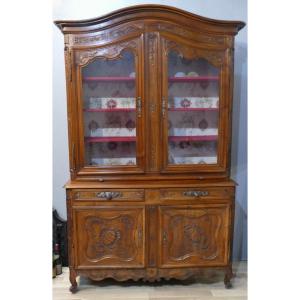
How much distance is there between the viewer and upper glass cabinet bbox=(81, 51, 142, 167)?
6.74 ft

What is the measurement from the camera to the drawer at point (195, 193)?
201 cm

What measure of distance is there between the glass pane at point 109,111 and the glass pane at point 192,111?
0.91 feet

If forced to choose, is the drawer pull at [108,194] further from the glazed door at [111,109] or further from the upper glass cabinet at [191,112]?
the upper glass cabinet at [191,112]

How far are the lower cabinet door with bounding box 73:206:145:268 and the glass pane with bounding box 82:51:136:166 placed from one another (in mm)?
343

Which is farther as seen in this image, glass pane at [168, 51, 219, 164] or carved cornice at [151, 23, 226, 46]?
glass pane at [168, 51, 219, 164]

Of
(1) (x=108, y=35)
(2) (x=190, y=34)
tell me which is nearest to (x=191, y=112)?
(2) (x=190, y=34)

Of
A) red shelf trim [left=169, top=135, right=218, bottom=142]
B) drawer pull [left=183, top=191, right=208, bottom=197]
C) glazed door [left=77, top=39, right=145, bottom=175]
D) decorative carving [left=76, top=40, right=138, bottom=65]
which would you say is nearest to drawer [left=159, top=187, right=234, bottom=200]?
drawer pull [left=183, top=191, right=208, bottom=197]

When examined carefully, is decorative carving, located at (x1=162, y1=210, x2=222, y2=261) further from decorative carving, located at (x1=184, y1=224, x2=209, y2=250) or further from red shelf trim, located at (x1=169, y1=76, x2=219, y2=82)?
red shelf trim, located at (x1=169, y1=76, x2=219, y2=82)

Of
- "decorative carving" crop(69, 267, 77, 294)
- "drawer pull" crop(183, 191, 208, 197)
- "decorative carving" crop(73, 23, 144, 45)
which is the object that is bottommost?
"decorative carving" crop(69, 267, 77, 294)

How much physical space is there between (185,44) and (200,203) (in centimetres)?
105

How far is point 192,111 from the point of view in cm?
218

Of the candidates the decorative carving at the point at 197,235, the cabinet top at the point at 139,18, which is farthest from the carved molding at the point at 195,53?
the decorative carving at the point at 197,235

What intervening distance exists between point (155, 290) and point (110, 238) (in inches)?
19.7
